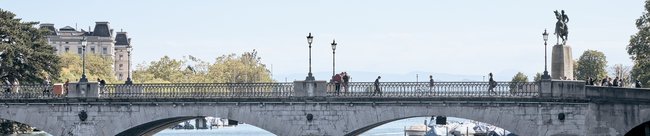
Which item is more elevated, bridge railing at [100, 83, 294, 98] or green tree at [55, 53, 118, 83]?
green tree at [55, 53, 118, 83]

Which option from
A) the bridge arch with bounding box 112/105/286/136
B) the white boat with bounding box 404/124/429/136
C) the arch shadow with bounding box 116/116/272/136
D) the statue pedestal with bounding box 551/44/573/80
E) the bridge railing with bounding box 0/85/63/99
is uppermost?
the statue pedestal with bounding box 551/44/573/80

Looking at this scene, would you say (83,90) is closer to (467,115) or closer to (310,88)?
(310,88)

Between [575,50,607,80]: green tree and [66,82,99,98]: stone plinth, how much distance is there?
218ft

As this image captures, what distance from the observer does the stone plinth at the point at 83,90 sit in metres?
62.9

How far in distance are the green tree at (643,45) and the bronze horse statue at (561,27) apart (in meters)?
14.5

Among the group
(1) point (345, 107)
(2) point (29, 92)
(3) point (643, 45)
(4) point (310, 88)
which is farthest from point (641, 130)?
(2) point (29, 92)

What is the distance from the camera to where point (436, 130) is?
113 metres

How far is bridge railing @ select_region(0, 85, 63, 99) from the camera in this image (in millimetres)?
63625

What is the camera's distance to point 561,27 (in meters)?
64.6

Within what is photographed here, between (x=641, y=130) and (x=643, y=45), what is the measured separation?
1768cm

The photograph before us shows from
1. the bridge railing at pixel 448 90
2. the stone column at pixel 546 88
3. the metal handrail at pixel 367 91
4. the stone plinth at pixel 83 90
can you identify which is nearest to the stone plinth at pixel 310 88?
the metal handrail at pixel 367 91

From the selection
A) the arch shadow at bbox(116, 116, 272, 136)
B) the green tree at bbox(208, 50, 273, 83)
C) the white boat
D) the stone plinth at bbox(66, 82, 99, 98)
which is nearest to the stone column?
the arch shadow at bbox(116, 116, 272, 136)

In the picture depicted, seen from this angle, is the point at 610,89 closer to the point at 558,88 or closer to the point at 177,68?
the point at 558,88

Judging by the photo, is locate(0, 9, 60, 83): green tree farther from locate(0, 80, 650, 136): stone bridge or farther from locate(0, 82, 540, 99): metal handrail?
locate(0, 82, 540, 99): metal handrail
